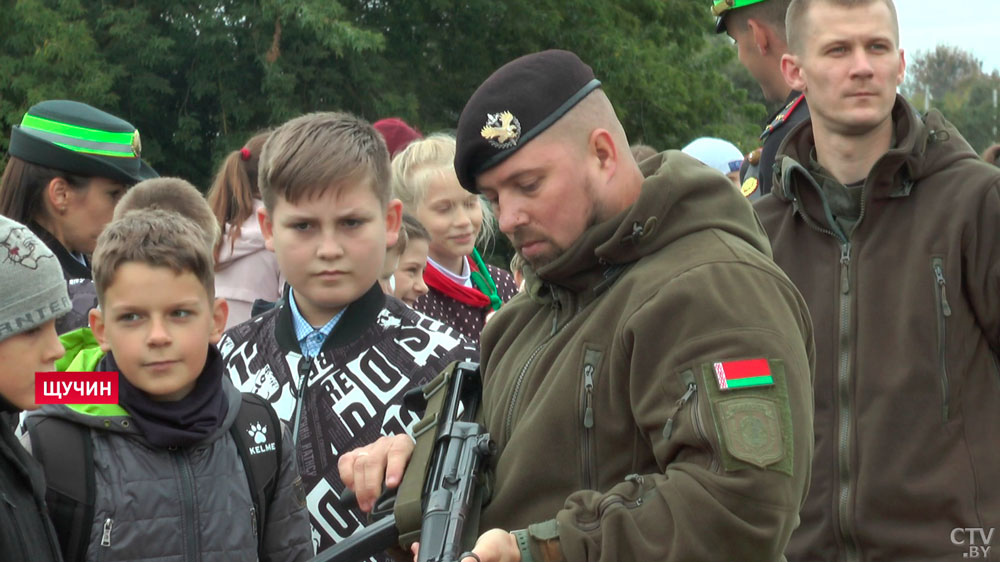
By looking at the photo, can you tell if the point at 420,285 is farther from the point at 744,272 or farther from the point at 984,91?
the point at 984,91

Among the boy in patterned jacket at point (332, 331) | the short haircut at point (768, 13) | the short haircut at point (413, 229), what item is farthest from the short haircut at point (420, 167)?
the boy in patterned jacket at point (332, 331)

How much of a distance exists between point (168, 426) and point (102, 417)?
16 centimetres

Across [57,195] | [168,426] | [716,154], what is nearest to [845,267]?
[168,426]

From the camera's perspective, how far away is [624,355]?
8.86 feet

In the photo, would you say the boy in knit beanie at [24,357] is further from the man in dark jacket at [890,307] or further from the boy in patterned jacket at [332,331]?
the man in dark jacket at [890,307]

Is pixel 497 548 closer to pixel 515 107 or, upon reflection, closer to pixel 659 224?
pixel 659 224

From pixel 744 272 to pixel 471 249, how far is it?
3.50 metres

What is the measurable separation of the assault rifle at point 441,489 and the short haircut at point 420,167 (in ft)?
9.59

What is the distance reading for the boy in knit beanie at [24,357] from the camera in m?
3.03

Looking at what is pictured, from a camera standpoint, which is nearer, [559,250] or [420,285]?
[559,250]

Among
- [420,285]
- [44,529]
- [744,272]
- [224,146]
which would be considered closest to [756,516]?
[744,272]

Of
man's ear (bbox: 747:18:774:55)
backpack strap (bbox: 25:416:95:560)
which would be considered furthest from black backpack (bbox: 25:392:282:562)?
man's ear (bbox: 747:18:774:55)

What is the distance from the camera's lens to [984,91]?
272 ft

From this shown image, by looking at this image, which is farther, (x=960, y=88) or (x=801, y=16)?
(x=960, y=88)
